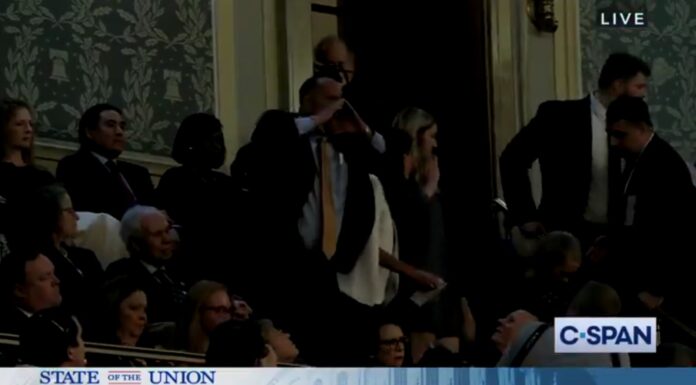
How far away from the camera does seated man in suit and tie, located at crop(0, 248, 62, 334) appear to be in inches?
205

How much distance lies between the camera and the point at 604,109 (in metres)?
5.62

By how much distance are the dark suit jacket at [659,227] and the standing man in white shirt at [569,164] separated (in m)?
0.06

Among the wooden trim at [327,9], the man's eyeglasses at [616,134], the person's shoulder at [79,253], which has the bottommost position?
the person's shoulder at [79,253]

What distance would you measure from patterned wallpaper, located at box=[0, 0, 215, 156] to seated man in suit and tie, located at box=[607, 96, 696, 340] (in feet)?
3.43

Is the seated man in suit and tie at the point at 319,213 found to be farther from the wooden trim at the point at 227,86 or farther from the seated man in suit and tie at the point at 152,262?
the seated man in suit and tie at the point at 152,262

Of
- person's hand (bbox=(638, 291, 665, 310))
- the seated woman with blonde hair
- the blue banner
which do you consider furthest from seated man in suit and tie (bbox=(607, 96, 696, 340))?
the seated woman with blonde hair

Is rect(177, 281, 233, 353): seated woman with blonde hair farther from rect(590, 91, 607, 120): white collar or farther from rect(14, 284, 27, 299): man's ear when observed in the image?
rect(590, 91, 607, 120): white collar

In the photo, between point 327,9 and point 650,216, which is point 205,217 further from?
point 650,216

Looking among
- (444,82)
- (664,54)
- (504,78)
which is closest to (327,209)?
(444,82)

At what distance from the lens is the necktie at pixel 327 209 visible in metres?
5.55

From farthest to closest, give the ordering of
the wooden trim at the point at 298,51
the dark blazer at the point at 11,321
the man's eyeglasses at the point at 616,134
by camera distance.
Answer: the man's eyeglasses at the point at 616,134
the wooden trim at the point at 298,51
the dark blazer at the point at 11,321

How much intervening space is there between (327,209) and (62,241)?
68 centimetres

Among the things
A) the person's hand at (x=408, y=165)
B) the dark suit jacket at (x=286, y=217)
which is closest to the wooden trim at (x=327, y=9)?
the dark suit jacket at (x=286, y=217)

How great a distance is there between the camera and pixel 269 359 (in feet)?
17.5
